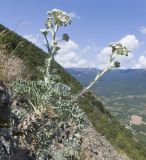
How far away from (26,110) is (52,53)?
1.81m

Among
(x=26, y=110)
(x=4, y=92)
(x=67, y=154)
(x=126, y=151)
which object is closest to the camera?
(x=4, y=92)

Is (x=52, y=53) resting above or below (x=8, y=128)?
above

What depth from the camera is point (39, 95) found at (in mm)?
8914

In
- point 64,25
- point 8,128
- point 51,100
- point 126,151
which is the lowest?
point 126,151

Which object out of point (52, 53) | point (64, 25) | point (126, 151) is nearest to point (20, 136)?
→ point (52, 53)

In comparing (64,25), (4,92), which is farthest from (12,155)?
(64,25)

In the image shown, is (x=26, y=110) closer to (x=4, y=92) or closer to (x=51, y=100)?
(x=51, y=100)

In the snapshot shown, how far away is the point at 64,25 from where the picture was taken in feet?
26.9

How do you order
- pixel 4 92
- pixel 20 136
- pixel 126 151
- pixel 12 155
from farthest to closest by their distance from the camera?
1. pixel 126 151
2. pixel 20 136
3. pixel 12 155
4. pixel 4 92

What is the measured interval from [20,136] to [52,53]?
1860mm

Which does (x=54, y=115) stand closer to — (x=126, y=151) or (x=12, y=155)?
(x=12, y=155)

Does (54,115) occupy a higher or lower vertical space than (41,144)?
higher

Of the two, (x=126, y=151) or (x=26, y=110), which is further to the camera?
(x=126, y=151)

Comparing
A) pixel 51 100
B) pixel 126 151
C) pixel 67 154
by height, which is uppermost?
pixel 51 100
